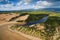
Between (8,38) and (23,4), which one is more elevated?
(23,4)

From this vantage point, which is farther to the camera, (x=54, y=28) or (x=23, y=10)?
(x=23, y=10)

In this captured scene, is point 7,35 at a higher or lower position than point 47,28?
lower

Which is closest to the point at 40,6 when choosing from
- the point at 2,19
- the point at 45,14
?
the point at 45,14

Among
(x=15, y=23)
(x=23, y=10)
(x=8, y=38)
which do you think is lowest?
(x=8, y=38)

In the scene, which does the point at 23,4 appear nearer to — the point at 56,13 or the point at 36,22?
the point at 36,22

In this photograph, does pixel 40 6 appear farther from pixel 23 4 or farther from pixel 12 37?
pixel 12 37

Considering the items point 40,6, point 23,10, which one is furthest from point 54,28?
point 23,10
